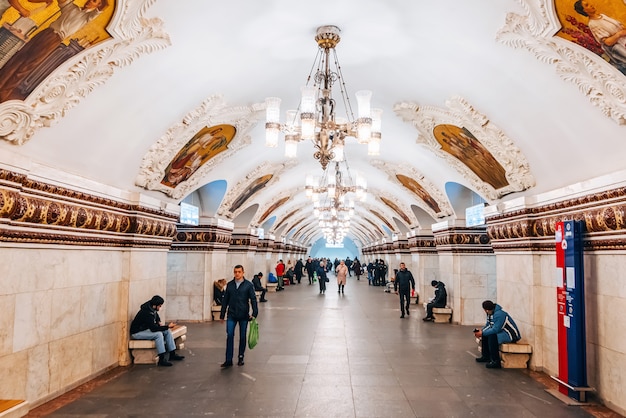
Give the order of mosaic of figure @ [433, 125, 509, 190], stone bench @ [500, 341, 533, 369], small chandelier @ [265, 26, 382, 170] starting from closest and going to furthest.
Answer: small chandelier @ [265, 26, 382, 170], stone bench @ [500, 341, 533, 369], mosaic of figure @ [433, 125, 509, 190]

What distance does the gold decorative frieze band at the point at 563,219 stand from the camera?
4.87 m

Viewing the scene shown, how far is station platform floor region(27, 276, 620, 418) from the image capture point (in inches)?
187

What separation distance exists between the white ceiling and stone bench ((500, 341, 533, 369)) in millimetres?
2228

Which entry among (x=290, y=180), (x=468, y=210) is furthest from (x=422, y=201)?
(x=290, y=180)

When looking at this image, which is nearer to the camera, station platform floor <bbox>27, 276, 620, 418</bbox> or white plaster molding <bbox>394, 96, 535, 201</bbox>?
station platform floor <bbox>27, 276, 620, 418</bbox>

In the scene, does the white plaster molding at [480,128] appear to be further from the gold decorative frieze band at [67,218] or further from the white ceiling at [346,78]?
the gold decorative frieze band at [67,218]

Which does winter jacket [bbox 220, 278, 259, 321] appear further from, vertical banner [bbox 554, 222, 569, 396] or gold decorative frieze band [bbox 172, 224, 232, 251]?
gold decorative frieze band [bbox 172, 224, 232, 251]

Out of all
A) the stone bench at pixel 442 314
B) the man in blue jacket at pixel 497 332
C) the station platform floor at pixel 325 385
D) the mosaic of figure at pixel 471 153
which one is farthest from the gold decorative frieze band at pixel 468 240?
the man in blue jacket at pixel 497 332

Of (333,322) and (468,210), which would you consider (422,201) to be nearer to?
(468,210)

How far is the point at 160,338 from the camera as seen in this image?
666 cm

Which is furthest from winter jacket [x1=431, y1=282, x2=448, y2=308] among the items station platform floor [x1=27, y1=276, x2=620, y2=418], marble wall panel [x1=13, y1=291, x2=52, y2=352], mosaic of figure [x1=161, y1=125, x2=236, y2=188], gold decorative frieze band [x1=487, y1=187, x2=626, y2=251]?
marble wall panel [x1=13, y1=291, x2=52, y2=352]

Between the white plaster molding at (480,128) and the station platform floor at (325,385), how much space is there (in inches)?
106

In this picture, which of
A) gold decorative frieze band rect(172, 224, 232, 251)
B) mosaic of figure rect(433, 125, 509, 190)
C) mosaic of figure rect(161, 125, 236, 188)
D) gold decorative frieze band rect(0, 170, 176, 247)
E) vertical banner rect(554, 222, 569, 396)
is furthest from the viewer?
→ gold decorative frieze band rect(172, 224, 232, 251)

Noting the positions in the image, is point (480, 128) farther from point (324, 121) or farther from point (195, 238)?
point (195, 238)
